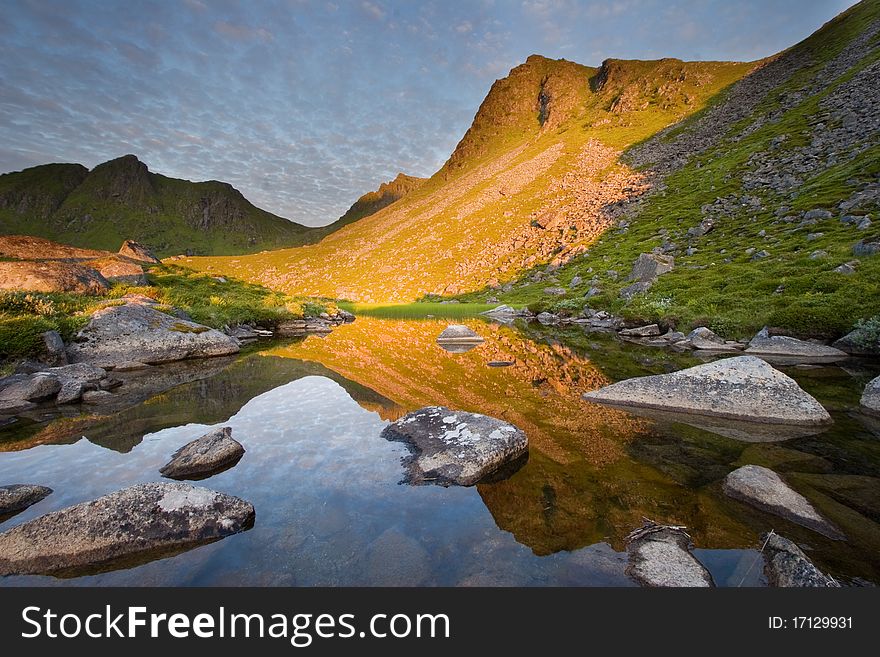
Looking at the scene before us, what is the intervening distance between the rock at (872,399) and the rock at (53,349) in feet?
83.2

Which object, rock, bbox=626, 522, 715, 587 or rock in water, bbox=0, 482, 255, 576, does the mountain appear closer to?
rock, bbox=626, 522, 715, 587

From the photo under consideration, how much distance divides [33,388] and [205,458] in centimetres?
834

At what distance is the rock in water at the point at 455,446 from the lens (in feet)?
22.5

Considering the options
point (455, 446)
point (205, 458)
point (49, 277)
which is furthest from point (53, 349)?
point (455, 446)

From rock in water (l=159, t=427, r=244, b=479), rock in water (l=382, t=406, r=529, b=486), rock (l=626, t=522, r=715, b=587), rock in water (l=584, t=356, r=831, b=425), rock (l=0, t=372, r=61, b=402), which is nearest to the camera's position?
rock (l=626, t=522, r=715, b=587)

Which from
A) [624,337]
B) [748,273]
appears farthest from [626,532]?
[748,273]

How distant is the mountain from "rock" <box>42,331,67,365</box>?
98.8ft

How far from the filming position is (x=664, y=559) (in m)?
4.44

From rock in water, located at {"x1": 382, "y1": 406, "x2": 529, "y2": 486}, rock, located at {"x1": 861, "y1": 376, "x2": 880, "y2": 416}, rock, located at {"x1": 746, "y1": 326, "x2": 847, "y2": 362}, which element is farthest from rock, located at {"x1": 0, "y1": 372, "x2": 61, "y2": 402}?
rock, located at {"x1": 746, "y1": 326, "x2": 847, "y2": 362}

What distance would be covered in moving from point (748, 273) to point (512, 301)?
35372 mm

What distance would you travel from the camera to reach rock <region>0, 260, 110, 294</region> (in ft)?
64.4

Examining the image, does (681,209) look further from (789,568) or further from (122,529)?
(122,529)
